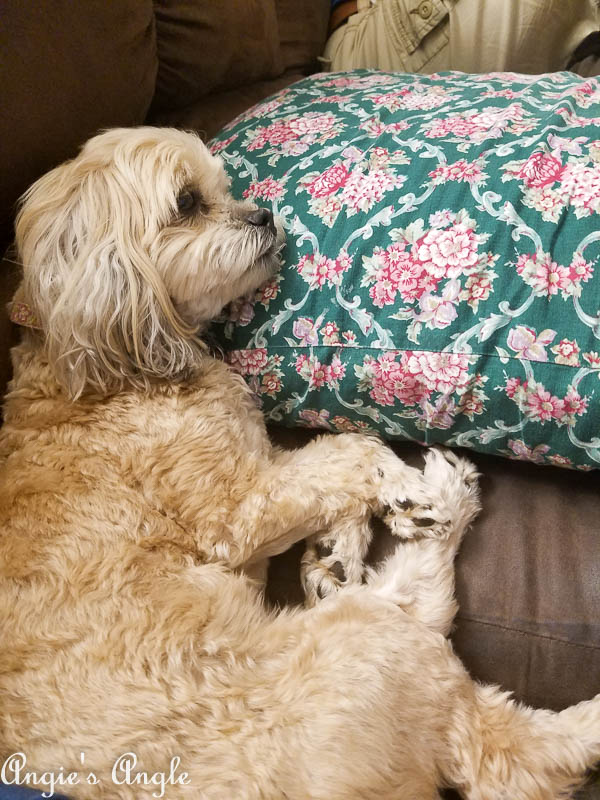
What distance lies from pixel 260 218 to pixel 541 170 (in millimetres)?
611

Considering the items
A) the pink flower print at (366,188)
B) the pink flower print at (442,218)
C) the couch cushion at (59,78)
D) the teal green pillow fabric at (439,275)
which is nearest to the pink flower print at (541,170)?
the teal green pillow fabric at (439,275)

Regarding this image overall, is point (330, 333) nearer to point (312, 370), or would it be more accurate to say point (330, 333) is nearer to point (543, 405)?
point (312, 370)

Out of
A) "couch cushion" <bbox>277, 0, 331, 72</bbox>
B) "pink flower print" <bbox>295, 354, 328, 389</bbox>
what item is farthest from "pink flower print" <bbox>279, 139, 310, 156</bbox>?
"couch cushion" <bbox>277, 0, 331, 72</bbox>

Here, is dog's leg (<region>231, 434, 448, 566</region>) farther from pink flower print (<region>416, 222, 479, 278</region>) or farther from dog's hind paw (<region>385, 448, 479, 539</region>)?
pink flower print (<region>416, 222, 479, 278</region>)

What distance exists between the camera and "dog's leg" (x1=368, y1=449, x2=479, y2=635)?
1289mm

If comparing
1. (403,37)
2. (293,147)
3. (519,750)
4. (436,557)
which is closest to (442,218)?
(293,147)

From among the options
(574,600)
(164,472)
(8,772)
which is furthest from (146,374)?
(574,600)

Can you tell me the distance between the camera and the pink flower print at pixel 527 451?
4.06ft

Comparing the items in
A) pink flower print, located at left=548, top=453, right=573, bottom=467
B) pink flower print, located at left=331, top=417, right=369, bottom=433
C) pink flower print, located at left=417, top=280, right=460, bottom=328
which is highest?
pink flower print, located at left=417, top=280, right=460, bottom=328

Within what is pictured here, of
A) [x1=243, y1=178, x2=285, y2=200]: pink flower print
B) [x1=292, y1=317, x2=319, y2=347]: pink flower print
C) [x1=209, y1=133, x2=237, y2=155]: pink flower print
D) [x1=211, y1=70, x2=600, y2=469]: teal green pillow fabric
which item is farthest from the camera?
[x1=209, y1=133, x2=237, y2=155]: pink flower print

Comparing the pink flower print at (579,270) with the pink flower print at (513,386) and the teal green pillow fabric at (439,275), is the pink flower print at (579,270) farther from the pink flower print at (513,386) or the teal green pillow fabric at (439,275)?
the pink flower print at (513,386)

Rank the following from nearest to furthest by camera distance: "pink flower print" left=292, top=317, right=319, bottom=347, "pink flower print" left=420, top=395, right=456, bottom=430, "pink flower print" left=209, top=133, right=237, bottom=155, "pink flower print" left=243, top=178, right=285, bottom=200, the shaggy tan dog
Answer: the shaggy tan dog < "pink flower print" left=420, top=395, right=456, bottom=430 < "pink flower print" left=292, top=317, right=319, bottom=347 < "pink flower print" left=243, top=178, right=285, bottom=200 < "pink flower print" left=209, top=133, right=237, bottom=155

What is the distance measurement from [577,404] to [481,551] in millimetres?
421

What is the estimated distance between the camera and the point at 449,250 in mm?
1219
